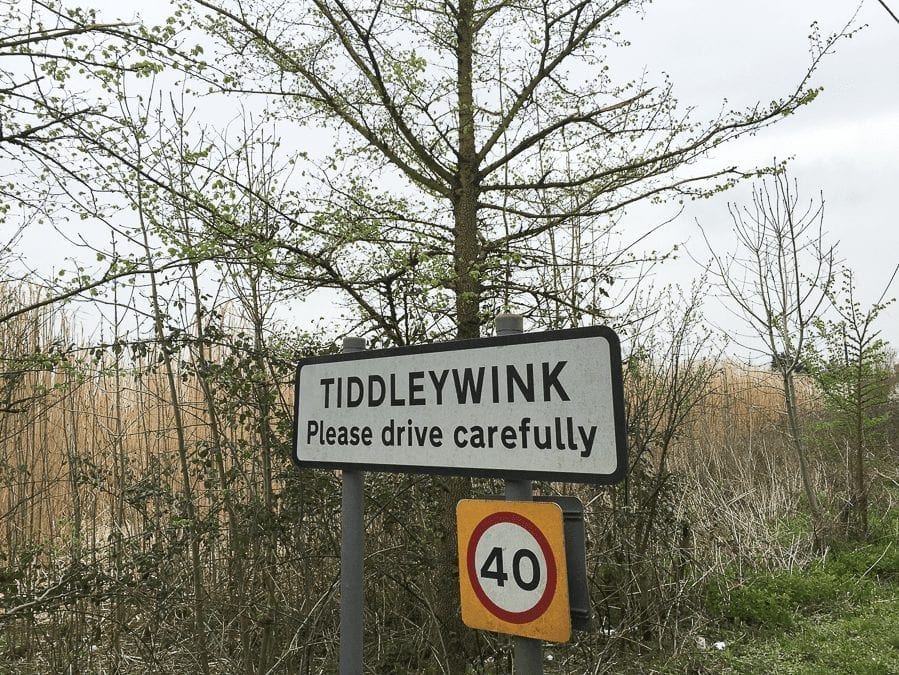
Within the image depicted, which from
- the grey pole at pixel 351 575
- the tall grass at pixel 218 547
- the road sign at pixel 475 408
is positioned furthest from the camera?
the tall grass at pixel 218 547

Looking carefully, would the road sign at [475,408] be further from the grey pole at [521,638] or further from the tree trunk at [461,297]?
the tree trunk at [461,297]

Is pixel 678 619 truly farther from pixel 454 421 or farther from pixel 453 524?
pixel 454 421

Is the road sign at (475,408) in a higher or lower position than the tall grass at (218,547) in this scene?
higher

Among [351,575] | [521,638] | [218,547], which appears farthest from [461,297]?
[521,638]

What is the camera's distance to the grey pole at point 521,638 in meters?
1.53

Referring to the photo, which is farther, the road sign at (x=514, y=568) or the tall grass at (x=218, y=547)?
the tall grass at (x=218, y=547)

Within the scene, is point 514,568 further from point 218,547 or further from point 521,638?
point 218,547

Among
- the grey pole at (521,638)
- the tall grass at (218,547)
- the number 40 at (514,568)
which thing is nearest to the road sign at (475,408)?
the grey pole at (521,638)

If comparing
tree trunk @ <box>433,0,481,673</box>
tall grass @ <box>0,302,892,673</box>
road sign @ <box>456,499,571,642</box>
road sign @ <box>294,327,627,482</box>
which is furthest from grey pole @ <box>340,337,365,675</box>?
tree trunk @ <box>433,0,481,673</box>

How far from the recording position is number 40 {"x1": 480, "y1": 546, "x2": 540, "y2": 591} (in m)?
1.54

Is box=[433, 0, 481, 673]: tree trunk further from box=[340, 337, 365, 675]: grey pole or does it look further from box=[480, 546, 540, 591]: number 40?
box=[480, 546, 540, 591]: number 40

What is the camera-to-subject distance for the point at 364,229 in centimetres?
405

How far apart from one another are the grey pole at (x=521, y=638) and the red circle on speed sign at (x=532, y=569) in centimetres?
5

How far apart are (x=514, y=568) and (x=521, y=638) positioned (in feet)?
0.54
